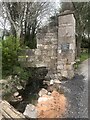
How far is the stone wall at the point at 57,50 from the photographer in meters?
7.42

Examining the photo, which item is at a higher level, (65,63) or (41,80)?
(65,63)

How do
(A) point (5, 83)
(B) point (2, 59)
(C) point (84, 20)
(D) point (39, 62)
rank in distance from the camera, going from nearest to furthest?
(A) point (5, 83)
(B) point (2, 59)
(D) point (39, 62)
(C) point (84, 20)

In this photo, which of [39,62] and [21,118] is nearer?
[21,118]

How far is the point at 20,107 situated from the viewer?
522 centimetres

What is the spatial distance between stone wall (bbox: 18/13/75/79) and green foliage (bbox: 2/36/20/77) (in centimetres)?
57

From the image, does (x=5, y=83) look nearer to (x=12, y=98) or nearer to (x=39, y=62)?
(x=12, y=98)

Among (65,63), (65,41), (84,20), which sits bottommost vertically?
(65,63)

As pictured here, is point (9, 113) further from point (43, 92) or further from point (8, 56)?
point (8, 56)

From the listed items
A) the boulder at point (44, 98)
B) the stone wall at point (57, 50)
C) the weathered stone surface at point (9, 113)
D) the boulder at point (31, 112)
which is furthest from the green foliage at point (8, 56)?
the boulder at point (31, 112)

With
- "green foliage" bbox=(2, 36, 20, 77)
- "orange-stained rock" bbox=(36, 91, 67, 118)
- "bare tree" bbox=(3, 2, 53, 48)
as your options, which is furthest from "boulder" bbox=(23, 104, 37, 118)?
"bare tree" bbox=(3, 2, 53, 48)

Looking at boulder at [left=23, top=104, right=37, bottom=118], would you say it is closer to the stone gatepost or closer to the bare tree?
the stone gatepost

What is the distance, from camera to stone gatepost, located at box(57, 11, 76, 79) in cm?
740

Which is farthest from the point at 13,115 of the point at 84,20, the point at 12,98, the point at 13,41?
the point at 84,20

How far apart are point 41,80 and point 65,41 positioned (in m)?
1.38
